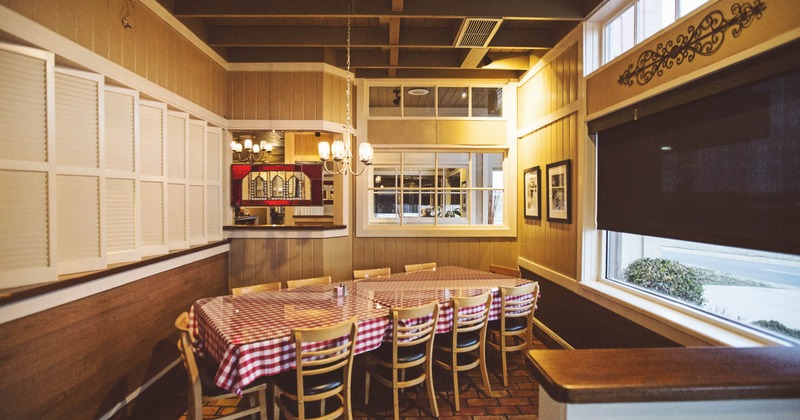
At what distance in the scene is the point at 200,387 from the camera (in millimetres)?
2215

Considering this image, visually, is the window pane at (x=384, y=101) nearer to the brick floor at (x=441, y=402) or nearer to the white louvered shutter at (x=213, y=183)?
the white louvered shutter at (x=213, y=183)

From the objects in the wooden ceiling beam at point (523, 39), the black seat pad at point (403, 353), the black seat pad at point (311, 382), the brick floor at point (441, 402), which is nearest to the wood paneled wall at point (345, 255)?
the brick floor at point (441, 402)

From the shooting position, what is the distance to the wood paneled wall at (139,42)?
2.30 meters

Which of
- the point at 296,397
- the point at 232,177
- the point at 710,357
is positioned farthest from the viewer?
the point at 232,177

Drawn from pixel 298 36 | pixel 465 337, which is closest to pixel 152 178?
pixel 298 36

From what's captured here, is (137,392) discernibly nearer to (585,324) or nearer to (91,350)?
(91,350)

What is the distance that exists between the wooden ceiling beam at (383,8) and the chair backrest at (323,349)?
2.94m

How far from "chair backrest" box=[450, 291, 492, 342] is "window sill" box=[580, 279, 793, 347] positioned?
3.71 ft

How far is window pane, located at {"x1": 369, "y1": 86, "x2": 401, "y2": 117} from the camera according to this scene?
550 cm

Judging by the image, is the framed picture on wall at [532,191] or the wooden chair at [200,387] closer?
the wooden chair at [200,387]

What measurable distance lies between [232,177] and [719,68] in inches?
196

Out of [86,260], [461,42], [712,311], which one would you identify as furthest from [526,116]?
[86,260]

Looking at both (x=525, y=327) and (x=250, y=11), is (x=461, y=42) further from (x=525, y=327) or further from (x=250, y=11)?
(x=525, y=327)

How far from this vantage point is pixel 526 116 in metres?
5.05
